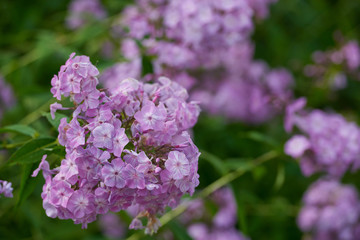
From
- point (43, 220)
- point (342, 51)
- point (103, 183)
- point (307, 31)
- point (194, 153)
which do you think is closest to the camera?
point (103, 183)

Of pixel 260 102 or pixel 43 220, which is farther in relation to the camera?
pixel 260 102

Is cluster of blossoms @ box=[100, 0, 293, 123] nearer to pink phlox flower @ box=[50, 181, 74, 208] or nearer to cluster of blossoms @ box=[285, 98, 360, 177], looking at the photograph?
cluster of blossoms @ box=[285, 98, 360, 177]

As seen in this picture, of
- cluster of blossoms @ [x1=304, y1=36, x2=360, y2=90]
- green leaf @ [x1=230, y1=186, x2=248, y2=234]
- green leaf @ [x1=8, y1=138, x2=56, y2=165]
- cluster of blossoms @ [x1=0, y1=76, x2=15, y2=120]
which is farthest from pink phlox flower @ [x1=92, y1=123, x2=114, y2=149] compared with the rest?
cluster of blossoms @ [x1=304, y1=36, x2=360, y2=90]

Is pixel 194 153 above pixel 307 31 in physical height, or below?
below

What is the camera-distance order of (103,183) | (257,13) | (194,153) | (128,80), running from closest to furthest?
(103,183)
(194,153)
(128,80)
(257,13)

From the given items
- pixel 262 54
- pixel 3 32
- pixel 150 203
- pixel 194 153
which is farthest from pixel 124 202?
pixel 262 54

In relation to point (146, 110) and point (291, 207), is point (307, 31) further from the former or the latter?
point (146, 110)

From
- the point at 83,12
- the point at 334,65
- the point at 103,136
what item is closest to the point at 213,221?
the point at 334,65
